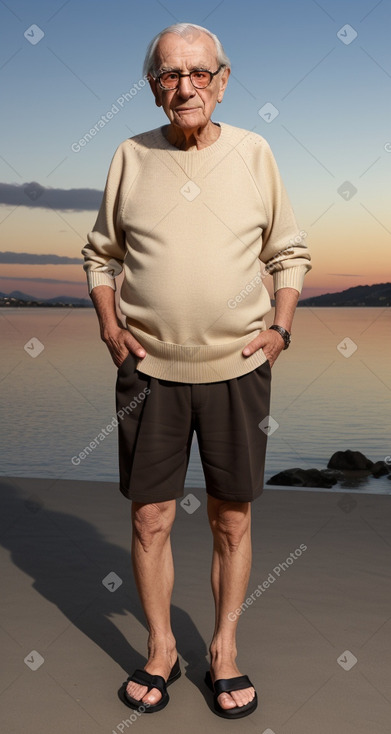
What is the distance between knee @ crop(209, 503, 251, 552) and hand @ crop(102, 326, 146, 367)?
493 millimetres

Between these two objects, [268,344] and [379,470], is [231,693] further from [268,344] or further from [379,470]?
[379,470]

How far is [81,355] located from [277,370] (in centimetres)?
435

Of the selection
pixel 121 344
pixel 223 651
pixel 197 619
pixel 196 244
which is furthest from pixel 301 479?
pixel 196 244

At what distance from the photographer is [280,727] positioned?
7.54 ft

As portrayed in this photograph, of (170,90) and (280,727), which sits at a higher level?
(170,90)

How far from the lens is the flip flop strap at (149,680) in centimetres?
241

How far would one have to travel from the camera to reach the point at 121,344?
94.7 inches

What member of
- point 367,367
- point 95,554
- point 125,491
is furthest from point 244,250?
point 367,367

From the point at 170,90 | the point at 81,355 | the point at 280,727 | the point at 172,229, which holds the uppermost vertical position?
the point at 170,90

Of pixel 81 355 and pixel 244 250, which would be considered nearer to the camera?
pixel 244 250

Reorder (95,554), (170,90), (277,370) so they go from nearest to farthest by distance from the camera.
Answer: (170,90), (95,554), (277,370)

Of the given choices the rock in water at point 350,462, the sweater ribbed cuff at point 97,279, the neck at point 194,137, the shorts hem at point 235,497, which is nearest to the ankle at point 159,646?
the shorts hem at point 235,497

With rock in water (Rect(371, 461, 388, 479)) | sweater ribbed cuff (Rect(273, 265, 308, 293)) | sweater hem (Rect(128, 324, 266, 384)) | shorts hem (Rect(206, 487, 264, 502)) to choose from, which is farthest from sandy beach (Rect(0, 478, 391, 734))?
rock in water (Rect(371, 461, 388, 479))

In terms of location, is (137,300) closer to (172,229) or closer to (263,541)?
(172,229)
